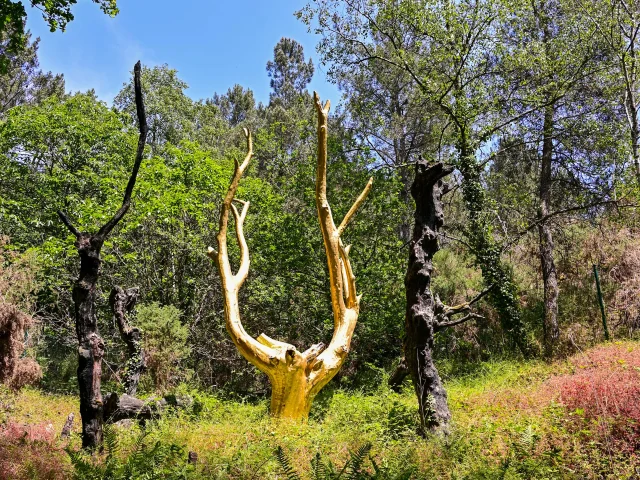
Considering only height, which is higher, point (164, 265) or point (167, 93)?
point (167, 93)

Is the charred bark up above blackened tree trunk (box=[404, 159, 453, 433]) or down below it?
below

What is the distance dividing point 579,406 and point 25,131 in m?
17.4

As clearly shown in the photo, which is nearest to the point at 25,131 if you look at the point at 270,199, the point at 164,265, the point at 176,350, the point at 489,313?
the point at 164,265

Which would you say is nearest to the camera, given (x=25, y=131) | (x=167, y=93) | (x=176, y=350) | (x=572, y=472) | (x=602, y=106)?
(x=572, y=472)

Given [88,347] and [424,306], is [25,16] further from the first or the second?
[424,306]

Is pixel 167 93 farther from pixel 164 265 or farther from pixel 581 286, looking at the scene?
pixel 581 286

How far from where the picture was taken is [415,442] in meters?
5.33

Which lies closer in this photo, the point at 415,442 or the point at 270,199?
the point at 415,442

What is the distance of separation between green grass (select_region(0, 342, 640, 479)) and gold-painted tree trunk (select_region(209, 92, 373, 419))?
45cm

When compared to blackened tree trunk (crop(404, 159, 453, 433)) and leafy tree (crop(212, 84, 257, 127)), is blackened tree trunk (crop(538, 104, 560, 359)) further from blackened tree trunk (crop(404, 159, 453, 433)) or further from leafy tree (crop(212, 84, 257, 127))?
leafy tree (crop(212, 84, 257, 127))

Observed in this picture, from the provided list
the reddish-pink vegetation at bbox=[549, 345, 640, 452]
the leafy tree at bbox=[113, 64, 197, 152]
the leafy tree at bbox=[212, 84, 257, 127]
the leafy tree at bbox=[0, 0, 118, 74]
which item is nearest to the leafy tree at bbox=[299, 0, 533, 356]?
the reddish-pink vegetation at bbox=[549, 345, 640, 452]

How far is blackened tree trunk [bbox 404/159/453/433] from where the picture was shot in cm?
576

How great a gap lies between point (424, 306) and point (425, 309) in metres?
0.05

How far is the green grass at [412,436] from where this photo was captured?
426cm
